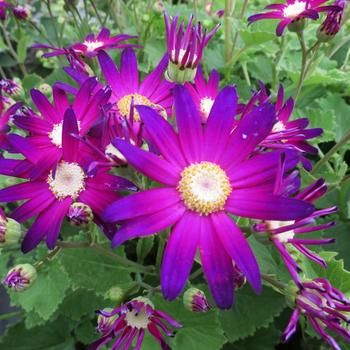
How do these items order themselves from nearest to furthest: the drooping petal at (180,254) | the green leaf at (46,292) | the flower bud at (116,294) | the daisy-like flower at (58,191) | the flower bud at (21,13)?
1. the drooping petal at (180,254)
2. the daisy-like flower at (58,191)
3. the flower bud at (116,294)
4. the green leaf at (46,292)
5. the flower bud at (21,13)

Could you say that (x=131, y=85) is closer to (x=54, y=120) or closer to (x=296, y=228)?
(x=54, y=120)

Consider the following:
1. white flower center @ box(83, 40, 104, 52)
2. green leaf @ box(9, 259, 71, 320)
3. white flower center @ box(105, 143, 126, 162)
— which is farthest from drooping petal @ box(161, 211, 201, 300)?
white flower center @ box(83, 40, 104, 52)

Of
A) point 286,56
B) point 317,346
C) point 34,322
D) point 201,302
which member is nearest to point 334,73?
point 286,56

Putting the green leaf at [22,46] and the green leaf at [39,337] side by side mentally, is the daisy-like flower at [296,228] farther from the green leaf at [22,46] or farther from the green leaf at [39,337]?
the green leaf at [22,46]

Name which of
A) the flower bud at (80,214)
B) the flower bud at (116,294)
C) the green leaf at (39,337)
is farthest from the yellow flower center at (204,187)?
the green leaf at (39,337)

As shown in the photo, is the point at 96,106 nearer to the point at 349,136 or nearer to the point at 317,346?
the point at 349,136

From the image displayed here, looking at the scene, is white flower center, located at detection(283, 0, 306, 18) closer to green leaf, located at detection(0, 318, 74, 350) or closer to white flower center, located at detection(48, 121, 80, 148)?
white flower center, located at detection(48, 121, 80, 148)

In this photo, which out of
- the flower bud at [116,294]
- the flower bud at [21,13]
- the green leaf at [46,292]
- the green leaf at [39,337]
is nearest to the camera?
the flower bud at [116,294]
